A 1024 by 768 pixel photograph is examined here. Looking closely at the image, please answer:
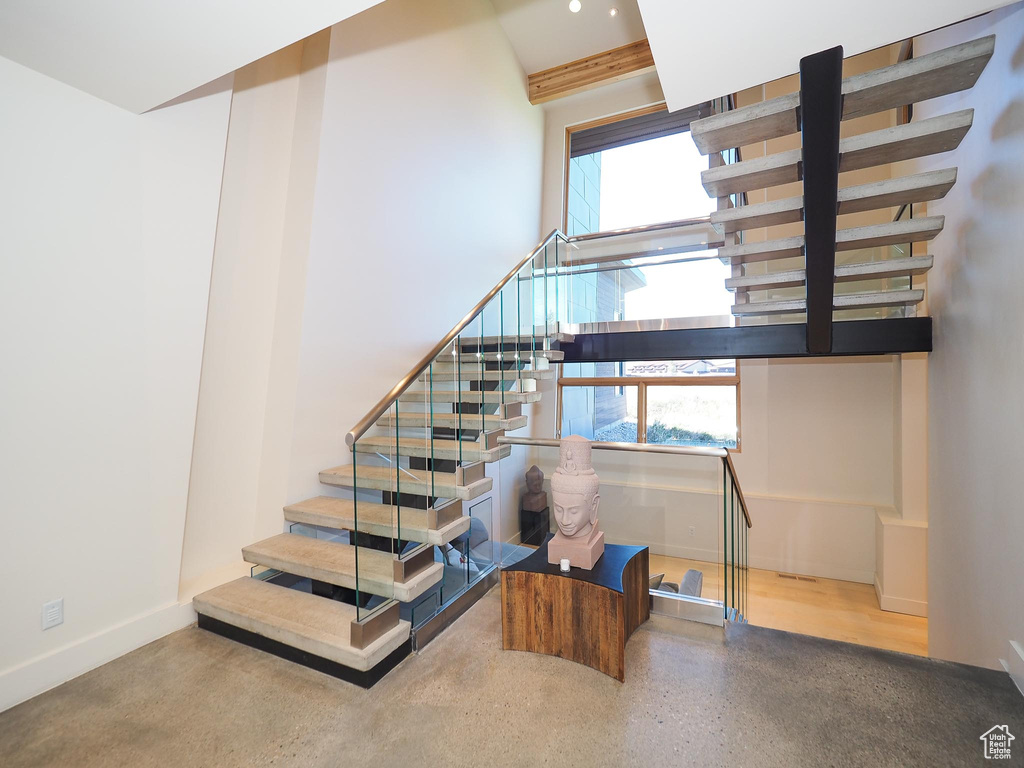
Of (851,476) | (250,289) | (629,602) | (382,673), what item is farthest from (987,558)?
(250,289)

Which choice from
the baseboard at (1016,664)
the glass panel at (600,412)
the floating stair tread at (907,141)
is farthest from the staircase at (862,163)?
the glass panel at (600,412)

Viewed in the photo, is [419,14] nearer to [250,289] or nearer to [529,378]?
[250,289]

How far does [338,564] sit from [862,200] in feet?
11.8

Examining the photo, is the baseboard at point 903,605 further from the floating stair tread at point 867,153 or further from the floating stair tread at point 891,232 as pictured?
the floating stair tread at point 867,153

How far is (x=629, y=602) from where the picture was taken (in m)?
2.35

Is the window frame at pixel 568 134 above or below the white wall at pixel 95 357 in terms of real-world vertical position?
above

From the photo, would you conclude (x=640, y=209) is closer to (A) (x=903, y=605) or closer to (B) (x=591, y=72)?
(B) (x=591, y=72)

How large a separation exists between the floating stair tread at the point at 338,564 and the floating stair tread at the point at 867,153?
2.73 meters

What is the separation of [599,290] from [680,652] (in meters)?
3.45

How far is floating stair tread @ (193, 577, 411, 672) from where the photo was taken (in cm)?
211

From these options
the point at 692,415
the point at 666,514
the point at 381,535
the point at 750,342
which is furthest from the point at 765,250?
the point at 692,415

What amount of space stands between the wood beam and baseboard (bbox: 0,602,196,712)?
6817 millimetres

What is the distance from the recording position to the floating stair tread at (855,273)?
9.79 ft

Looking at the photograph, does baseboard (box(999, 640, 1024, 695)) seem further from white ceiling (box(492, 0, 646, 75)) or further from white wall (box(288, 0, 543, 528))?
white ceiling (box(492, 0, 646, 75))
